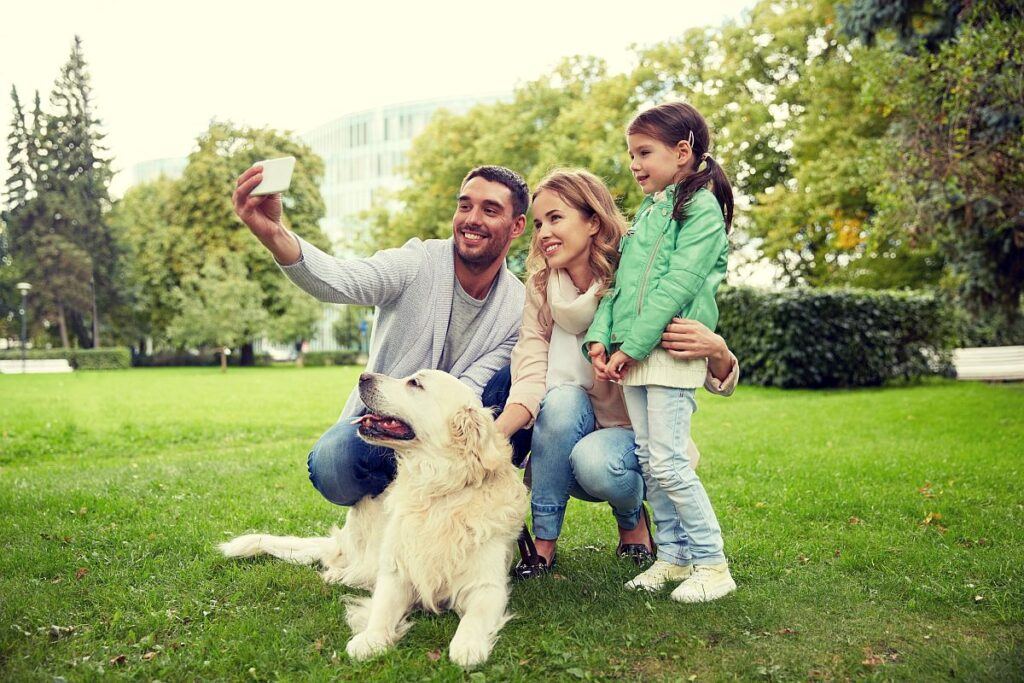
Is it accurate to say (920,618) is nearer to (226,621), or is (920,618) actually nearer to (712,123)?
(226,621)

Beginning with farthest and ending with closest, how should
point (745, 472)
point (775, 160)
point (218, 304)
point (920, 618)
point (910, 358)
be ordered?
point (218, 304) < point (775, 160) < point (910, 358) < point (745, 472) < point (920, 618)

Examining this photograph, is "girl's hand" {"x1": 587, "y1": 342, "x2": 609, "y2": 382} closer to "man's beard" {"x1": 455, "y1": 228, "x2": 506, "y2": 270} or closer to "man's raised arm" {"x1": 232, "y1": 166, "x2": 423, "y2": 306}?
"man's beard" {"x1": 455, "y1": 228, "x2": 506, "y2": 270}

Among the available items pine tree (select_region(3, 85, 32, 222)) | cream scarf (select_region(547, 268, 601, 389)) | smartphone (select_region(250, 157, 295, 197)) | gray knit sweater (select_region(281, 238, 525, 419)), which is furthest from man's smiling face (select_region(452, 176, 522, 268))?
pine tree (select_region(3, 85, 32, 222))

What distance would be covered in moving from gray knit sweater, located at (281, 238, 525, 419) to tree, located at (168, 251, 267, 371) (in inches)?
1162

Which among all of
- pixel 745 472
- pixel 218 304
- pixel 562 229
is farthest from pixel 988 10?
pixel 218 304

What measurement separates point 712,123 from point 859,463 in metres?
16.5

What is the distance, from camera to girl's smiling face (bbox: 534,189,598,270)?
3639mm

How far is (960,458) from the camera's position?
22.4 feet

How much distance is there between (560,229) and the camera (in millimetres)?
3627

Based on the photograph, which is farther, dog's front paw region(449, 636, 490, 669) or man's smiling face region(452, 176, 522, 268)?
man's smiling face region(452, 176, 522, 268)

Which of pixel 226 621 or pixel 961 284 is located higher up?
pixel 961 284

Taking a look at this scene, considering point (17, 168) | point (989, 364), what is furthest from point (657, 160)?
point (17, 168)

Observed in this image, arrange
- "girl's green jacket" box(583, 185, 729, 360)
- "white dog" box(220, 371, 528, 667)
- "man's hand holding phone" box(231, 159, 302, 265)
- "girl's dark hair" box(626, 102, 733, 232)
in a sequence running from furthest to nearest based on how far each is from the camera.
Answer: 1. "girl's dark hair" box(626, 102, 733, 232)
2. "girl's green jacket" box(583, 185, 729, 360)
3. "white dog" box(220, 371, 528, 667)
4. "man's hand holding phone" box(231, 159, 302, 265)

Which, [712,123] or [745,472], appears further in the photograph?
[712,123]
